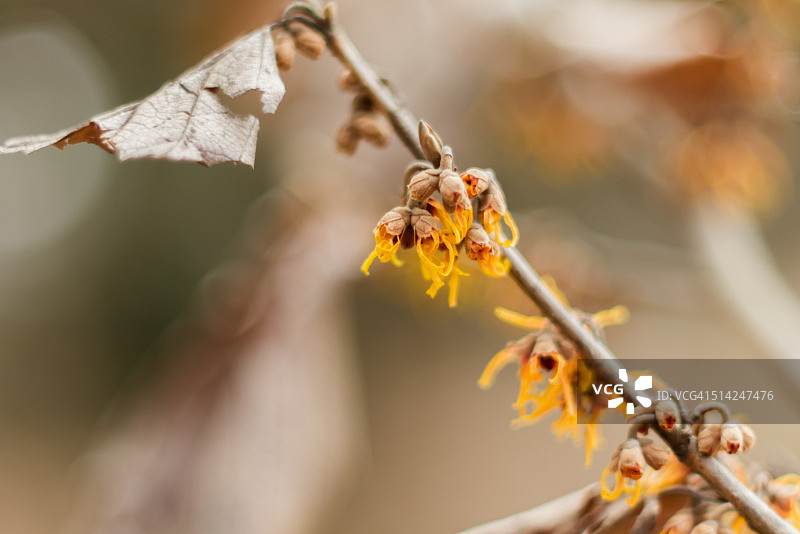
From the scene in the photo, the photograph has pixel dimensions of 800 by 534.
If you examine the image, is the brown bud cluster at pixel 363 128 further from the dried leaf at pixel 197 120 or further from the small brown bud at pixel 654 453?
the small brown bud at pixel 654 453

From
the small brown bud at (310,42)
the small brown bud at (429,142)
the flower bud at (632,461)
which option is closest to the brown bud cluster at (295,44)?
the small brown bud at (310,42)

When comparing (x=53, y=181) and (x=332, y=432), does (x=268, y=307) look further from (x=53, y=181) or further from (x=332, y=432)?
(x=53, y=181)

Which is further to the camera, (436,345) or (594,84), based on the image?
(436,345)

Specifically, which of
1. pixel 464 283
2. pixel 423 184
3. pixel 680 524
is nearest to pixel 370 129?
pixel 423 184

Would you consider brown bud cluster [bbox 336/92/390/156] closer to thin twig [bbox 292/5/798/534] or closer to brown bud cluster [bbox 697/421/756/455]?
thin twig [bbox 292/5/798/534]

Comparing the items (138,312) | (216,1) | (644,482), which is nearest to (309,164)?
(216,1)

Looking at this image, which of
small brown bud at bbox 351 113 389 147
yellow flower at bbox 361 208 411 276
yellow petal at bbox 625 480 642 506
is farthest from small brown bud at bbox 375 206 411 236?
yellow petal at bbox 625 480 642 506
